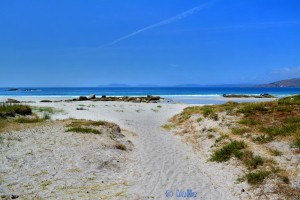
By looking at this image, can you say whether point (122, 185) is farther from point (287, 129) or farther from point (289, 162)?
point (287, 129)

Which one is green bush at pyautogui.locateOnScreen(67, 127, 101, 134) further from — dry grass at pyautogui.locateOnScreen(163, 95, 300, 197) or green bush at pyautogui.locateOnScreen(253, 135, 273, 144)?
green bush at pyautogui.locateOnScreen(253, 135, 273, 144)

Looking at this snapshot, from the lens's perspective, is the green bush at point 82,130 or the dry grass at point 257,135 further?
the green bush at point 82,130

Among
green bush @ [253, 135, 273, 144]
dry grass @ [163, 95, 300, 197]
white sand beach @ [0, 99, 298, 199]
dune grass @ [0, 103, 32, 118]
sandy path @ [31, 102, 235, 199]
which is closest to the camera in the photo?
white sand beach @ [0, 99, 298, 199]

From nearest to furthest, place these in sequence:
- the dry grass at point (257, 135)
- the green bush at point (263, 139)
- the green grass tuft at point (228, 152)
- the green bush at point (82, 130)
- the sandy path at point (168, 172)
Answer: the sandy path at point (168, 172), the dry grass at point (257, 135), the green grass tuft at point (228, 152), the green bush at point (263, 139), the green bush at point (82, 130)

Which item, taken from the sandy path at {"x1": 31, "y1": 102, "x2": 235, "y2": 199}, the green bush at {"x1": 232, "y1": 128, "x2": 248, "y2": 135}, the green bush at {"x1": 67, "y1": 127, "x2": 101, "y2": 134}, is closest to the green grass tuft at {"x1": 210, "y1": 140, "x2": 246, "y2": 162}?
the sandy path at {"x1": 31, "y1": 102, "x2": 235, "y2": 199}

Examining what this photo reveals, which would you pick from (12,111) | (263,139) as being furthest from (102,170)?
(12,111)

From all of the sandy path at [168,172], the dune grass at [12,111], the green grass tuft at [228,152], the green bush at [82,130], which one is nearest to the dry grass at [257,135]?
the green grass tuft at [228,152]

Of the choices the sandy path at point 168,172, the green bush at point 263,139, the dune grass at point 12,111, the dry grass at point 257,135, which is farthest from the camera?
the dune grass at point 12,111

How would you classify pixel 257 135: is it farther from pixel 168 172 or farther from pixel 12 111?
pixel 12 111

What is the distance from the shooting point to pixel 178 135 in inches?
898

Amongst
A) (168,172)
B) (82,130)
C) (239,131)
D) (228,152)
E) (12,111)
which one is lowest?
(168,172)

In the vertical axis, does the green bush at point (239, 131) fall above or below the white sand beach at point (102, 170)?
above

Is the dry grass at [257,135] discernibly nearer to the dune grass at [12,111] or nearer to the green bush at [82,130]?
the green bush at [82,130]

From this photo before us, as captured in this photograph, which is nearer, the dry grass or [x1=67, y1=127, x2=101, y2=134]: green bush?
the dry grass
